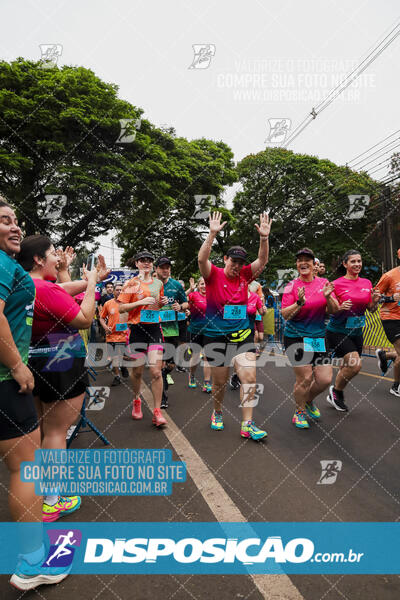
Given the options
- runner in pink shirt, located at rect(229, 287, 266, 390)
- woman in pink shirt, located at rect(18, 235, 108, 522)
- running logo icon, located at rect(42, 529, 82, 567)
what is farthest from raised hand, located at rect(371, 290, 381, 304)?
running logo icon, located at rect(42, 529, 82, 567)

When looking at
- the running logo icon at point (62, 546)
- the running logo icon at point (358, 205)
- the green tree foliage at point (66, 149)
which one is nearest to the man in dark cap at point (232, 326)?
the running logo icon at point (62, 546)

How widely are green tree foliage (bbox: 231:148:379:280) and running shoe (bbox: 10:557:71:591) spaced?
27.4m

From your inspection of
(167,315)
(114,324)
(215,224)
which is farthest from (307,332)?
(114,324)

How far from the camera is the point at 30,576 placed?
215cm

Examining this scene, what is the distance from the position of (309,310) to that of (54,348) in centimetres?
312

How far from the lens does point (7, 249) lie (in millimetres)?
2229

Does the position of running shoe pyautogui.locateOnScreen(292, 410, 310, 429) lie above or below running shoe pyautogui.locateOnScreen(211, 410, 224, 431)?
above

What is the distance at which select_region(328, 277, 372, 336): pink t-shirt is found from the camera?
567 centimetres

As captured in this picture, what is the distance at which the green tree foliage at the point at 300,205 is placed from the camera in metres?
28.4

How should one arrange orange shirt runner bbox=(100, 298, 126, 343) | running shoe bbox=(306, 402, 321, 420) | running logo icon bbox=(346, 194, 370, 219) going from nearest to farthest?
running shoe bbox=(306, 402, 321, 420)
orange shirt runner bbox=(100, 298, 126, 343)
running logo icon bbox=(346, 194, 370, 219)

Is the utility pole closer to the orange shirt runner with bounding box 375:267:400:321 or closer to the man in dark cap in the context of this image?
the orange shirt runner with bounding box 375:267:400:321

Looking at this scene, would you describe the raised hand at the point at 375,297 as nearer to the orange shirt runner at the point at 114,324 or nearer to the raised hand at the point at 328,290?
the raised hand at the point at 328,290

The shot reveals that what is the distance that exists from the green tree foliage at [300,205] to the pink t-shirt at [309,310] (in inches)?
933

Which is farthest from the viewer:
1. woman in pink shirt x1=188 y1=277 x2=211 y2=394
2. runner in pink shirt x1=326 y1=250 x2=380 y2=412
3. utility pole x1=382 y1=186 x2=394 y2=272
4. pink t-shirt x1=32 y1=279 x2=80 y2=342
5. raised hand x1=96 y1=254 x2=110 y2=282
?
utility pole x1=382 y1=186 x2=394 y2=272
